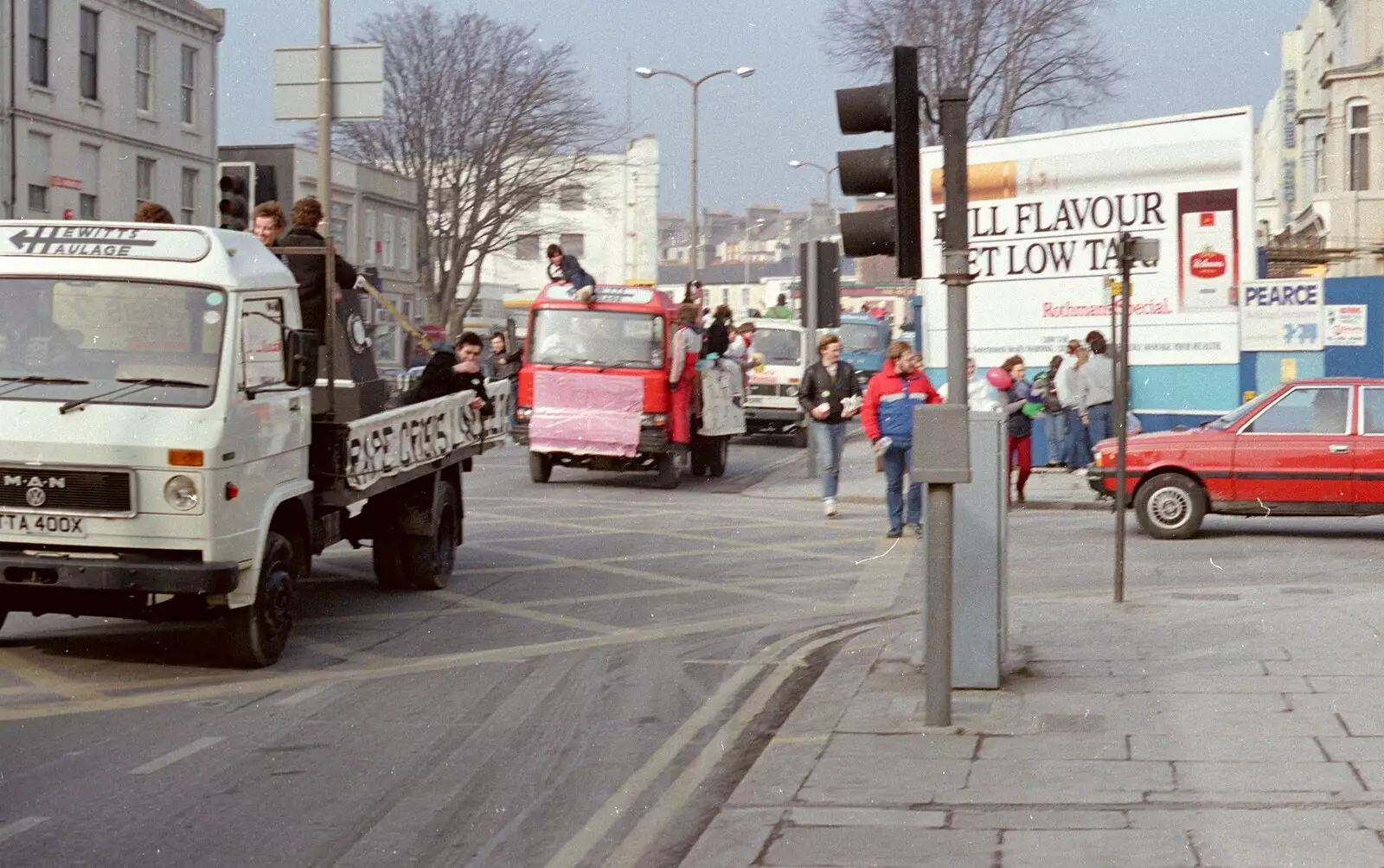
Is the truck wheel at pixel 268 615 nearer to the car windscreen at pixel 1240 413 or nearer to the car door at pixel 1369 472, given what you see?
the car windscreen at pixel 1240 413

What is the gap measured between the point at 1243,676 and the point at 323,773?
452 centimetres

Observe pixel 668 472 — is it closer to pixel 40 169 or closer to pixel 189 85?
pixel 40 169

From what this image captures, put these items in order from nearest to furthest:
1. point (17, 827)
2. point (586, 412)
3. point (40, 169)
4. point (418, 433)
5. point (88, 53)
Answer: point (17, 827) < point (418, 433) < point (586, 412) < point (40, 169) < point (88, 53)

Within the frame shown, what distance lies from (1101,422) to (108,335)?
15815mm

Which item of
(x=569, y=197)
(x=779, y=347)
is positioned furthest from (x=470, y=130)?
(x=779, y=347)

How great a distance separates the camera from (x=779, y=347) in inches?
1280

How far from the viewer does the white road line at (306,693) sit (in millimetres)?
8703

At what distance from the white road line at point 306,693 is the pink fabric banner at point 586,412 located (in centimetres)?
1297

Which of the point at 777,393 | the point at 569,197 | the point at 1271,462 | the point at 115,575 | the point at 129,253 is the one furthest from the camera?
the point at 569,197

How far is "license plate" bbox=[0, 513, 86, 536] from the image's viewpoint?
895 centimetres

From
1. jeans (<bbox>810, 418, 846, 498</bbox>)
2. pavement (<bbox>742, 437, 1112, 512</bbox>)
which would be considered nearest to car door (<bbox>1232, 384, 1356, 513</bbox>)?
pavement (<bbox>742, 437, 1112, 512</bbox>)

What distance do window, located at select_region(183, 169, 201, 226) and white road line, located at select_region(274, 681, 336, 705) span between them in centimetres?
3782

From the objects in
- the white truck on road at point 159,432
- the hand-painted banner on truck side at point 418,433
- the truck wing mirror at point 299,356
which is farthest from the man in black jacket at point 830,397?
the truck wing mirror at point 299,356

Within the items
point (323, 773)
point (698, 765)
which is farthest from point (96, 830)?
point (698, 765)
